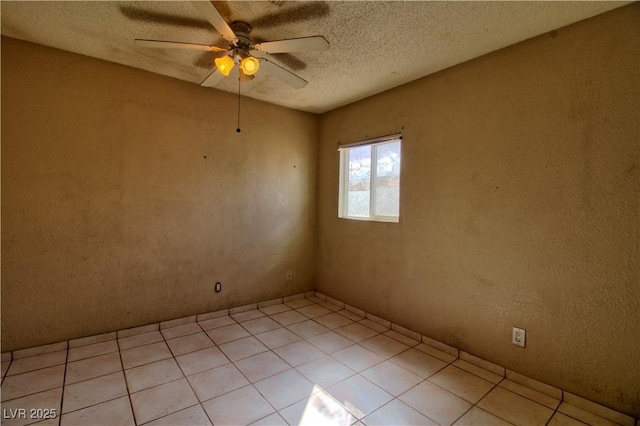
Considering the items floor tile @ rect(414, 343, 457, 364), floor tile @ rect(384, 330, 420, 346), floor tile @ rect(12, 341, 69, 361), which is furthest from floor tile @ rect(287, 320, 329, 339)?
floor tile @ rect(12, 341, 69, 361)

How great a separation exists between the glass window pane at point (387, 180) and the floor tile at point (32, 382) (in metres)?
2.94

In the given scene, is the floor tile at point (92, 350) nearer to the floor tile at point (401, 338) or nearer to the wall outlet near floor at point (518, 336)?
the floor tile at point (401, 338)

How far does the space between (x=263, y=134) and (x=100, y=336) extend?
2.51 metres

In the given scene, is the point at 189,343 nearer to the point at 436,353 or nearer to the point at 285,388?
the point at 285,388

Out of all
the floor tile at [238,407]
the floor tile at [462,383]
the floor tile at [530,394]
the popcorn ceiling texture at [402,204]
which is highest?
the popcorn ceiling texture at [402,204]

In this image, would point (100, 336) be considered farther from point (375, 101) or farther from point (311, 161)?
point (375, 101)

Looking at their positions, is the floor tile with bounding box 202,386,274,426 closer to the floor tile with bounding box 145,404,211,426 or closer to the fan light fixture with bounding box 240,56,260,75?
the floor tile with bounding box 145,404,211,426

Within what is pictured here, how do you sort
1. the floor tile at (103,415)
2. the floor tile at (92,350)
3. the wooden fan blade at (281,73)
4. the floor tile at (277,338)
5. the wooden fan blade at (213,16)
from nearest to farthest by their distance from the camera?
1. the wooden fan blade at (213,16)
2. the floor tile at (103,415)
3. the wooden fan blade at (281,73)
4. the floor tile at (92,350)
5. the floor tile at (277,338)

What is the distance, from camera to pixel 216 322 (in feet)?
10.1

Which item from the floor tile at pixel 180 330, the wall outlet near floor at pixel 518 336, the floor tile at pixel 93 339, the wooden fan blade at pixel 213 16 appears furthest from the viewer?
the floor tile at pixel 180 330

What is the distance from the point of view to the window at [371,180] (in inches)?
121

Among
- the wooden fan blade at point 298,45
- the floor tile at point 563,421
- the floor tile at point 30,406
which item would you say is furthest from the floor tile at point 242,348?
the wooden fan blade at point 298,45

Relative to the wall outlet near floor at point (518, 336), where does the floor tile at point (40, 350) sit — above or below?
below

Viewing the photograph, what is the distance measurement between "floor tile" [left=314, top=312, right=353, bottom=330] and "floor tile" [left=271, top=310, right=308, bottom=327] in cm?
17
